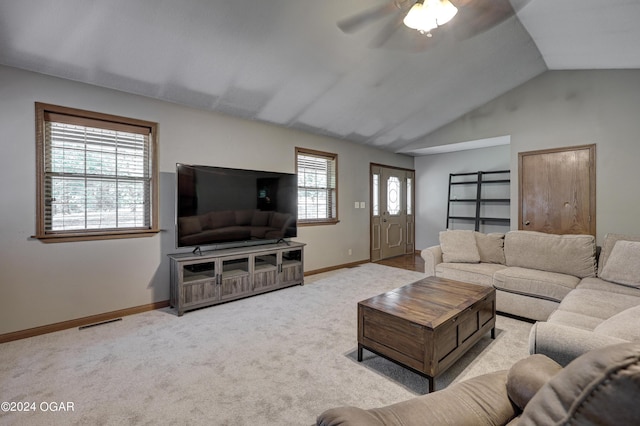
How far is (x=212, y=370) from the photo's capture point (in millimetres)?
2102

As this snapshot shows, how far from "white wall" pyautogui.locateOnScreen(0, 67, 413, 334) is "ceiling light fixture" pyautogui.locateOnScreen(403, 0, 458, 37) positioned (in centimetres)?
250

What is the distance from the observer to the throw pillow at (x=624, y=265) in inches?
102

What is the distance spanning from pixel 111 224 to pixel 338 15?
10.2 feet

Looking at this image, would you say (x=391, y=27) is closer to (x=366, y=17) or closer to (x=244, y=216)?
(x=366, y=17)

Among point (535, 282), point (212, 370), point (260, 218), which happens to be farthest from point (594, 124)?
point (212, 370)

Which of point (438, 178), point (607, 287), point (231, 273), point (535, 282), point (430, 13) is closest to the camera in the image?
point (430, 13)

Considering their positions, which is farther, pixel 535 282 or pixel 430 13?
pixel 535 282

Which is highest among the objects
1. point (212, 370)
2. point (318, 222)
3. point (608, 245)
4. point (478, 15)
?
point (478, 15)

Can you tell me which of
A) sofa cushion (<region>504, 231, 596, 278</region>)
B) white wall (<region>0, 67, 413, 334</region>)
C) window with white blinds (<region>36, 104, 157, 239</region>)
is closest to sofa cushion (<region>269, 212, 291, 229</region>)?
white wall (<region>0, 67, 413, 334</region>)

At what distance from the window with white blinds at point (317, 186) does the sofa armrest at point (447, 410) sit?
381 cm

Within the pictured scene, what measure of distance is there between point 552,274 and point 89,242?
15.7ft

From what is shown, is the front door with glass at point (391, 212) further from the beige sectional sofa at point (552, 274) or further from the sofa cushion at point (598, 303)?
the sofa cushion at point (598, 303)

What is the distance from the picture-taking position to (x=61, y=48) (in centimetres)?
243

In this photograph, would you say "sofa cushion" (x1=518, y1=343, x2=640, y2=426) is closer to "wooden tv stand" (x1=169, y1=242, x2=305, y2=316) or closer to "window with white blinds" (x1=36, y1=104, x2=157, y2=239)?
"wooden tv stand" (x1=169, y1=242, x2=305, y2=316)
